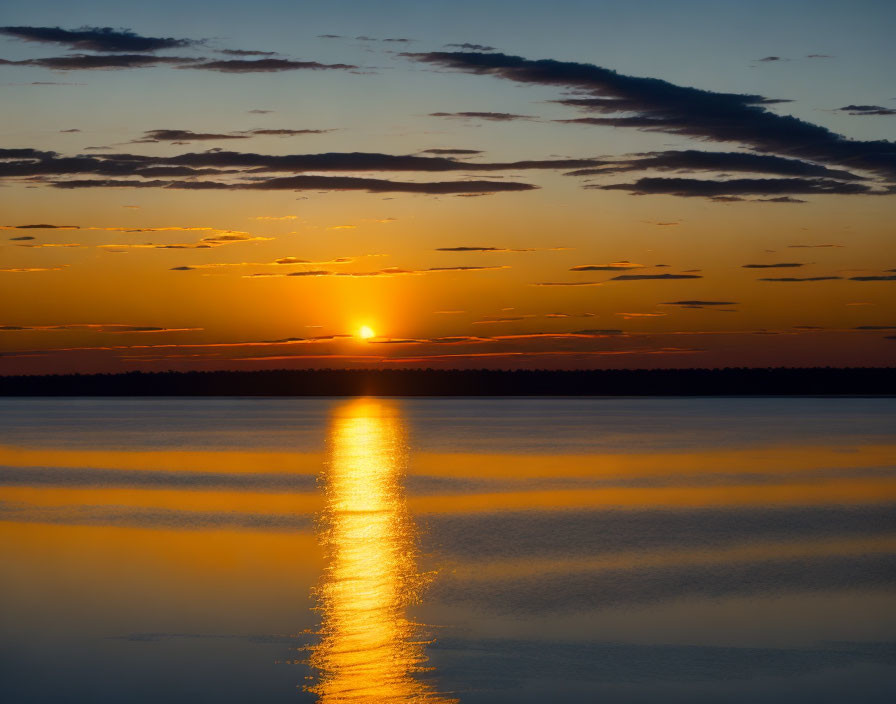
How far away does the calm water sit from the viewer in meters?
11.7

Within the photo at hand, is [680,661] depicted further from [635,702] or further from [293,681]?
[293,681]

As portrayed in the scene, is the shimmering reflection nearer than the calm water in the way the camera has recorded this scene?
Yes

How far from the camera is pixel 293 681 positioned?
11.4m

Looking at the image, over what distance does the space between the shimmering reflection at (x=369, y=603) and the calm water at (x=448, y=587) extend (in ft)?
0.17

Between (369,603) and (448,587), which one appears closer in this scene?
(369,603)

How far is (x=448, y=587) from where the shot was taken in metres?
16.8

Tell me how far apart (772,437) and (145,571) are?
1970 inches

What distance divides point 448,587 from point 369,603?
5.85ft

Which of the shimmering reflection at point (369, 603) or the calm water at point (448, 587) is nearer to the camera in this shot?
the shimmering reflection at point (369, 603)

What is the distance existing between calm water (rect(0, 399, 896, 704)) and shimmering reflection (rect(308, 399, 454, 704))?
0.17ft

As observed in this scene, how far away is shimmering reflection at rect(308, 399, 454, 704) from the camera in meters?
11.2

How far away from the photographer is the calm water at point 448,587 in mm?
11695

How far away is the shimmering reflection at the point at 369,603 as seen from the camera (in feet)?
36.8

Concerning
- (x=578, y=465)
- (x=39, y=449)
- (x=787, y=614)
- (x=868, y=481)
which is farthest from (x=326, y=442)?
(x=787, y=614)
